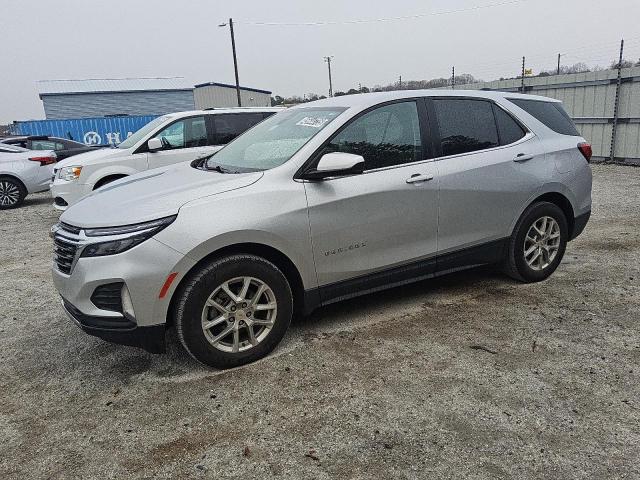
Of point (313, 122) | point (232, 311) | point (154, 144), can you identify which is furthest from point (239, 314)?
point (154, 144)

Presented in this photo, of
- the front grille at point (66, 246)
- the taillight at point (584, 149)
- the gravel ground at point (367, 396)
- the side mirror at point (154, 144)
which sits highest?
the side mirror at point (154, 144)

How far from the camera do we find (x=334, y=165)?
3.49 metres

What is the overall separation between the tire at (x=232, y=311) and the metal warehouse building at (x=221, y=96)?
2024 inches

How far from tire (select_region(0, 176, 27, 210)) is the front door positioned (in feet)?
33.7

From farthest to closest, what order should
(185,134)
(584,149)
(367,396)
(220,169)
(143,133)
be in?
1. (143,133)
2. (185,134)
3. (584,149)
4. (220,169)
5. (367,396)

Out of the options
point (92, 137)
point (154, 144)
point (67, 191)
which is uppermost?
point (154, 144)

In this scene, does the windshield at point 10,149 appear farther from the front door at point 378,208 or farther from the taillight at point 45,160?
the front door at point 378,208

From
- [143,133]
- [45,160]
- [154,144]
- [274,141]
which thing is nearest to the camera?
[274,141]

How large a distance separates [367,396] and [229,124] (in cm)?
642

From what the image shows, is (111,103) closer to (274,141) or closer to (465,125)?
(274,141)

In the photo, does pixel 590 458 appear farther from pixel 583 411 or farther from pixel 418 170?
pixel 418 170

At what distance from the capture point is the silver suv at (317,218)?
10.4 ft

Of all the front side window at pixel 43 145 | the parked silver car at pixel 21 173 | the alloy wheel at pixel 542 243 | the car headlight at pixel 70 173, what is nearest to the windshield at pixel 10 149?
the parked silver car at pixel 21 173

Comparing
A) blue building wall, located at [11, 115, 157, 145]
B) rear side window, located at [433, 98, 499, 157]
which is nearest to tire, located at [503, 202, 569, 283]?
rear side window, located at [433, 98, 499, 157]
